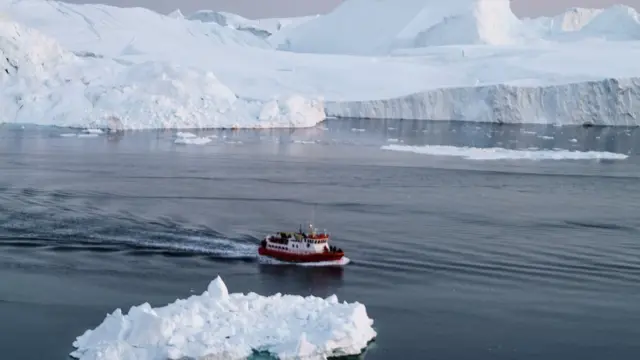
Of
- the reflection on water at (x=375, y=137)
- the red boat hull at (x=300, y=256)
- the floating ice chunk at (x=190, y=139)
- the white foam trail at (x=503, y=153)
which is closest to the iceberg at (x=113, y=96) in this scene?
the reflection on water at (x=375, y=137)

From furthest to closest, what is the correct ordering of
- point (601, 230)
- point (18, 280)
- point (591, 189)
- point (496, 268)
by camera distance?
point (591, 189)
point (601, 230)
point (496, 268)
point (18, 280)

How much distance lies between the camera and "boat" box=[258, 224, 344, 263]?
12.7 metres

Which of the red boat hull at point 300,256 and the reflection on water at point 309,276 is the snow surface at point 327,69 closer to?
the red boat hull at point 300,256

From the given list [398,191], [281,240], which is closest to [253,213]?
[281,240]

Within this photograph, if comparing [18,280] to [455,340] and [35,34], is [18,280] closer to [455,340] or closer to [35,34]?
[455,340]

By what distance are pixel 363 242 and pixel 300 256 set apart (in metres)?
1.37

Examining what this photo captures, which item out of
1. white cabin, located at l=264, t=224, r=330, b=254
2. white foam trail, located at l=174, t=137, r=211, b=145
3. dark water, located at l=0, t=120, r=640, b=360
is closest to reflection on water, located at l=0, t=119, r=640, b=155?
white foam trail, located at l=174, t=137, r=211, b=145

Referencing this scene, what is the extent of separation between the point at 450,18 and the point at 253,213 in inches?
1719

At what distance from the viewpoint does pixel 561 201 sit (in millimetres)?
18281

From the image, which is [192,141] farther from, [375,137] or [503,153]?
[503,153]

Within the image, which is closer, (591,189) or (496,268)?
(496,268)

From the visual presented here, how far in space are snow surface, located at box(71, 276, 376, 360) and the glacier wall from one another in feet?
101

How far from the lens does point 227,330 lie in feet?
28.8

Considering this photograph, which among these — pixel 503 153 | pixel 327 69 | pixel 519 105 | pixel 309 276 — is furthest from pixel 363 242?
pixel 327 69
